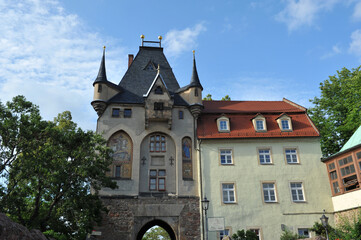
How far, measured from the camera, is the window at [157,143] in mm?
25431

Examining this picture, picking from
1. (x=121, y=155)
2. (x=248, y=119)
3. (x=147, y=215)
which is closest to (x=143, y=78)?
(x=121, y=155)

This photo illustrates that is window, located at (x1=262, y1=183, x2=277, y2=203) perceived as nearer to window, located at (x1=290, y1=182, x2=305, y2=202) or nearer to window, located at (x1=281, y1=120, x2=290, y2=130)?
window, located at (x1=290, y1=182, x2=305, y2=202)

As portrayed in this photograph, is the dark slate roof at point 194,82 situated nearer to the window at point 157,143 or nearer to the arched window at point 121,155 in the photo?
the window at point 157,143

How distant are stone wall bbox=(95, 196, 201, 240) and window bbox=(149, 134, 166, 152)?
378 cm

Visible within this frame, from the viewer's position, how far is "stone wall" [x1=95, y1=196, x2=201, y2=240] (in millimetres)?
22516

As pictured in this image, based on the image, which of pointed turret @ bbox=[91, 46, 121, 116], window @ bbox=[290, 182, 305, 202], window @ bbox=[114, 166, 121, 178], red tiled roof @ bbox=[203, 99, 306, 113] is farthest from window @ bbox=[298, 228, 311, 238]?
pointed turret @ bbox=[91, 46, 121, 116]

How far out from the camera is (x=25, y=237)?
9.27m

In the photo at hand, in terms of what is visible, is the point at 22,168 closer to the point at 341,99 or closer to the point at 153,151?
the point at 153,151

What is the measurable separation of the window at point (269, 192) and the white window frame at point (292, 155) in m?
2.36

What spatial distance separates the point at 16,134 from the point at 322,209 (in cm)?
2041

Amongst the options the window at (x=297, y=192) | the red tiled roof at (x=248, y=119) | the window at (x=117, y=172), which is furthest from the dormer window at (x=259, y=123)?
the window at (x=117, y=172)

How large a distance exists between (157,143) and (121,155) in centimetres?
291

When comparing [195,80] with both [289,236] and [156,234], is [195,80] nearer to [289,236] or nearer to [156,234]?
[289,236]

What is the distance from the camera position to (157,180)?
80.1ft
